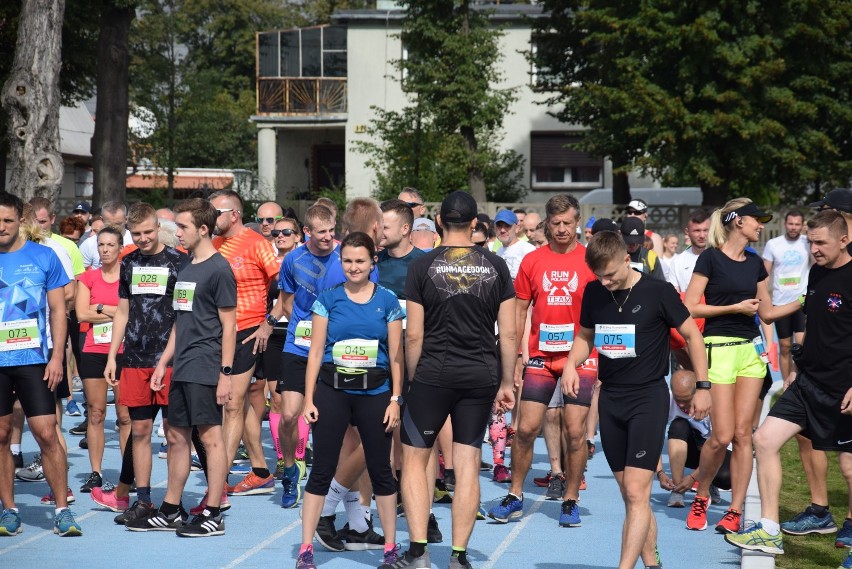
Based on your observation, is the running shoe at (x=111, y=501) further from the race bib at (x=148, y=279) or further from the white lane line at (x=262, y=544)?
the race bib at (x=148, y=279)

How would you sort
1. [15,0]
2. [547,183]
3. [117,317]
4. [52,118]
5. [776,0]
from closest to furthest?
[117,317], [52,118], [15,0], [776,0], [547,183]

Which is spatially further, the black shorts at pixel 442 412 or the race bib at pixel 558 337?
the race bib at pixel 558 337

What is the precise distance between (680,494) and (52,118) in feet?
42.7

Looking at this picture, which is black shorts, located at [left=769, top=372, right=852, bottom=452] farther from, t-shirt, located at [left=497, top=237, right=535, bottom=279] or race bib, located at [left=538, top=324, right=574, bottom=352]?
t-shirt, located at [left=497, top=237, right=535, bottom=279]

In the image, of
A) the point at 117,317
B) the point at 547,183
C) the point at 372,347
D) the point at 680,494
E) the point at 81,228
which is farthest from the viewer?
the point at 547,183

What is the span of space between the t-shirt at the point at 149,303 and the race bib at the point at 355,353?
1.76 meters

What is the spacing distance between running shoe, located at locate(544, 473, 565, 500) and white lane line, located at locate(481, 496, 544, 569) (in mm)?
80

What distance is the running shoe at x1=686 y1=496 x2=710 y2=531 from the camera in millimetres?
8602

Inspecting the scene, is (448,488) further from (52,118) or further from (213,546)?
(52,118)

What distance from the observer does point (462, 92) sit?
38062 mm

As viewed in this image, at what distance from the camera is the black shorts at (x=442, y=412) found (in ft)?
23.2

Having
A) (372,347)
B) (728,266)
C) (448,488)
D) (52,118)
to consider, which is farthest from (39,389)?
(52,118)

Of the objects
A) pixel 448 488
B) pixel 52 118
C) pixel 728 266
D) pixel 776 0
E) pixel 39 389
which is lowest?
pixel 448 488

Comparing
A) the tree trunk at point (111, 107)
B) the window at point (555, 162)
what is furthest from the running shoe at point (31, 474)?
the window at point (555, 162)
